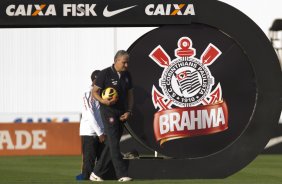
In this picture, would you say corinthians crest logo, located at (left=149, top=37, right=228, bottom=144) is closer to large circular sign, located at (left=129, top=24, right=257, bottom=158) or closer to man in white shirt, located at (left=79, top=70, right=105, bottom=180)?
large circular sign, located at (left=129, top=24, right=257, bottom=158)

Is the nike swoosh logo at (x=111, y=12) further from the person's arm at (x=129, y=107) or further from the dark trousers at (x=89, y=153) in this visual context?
the dark trousers at (x=89, y=153)

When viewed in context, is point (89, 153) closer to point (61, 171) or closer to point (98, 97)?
point (98, 97)

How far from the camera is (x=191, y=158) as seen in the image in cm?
1375

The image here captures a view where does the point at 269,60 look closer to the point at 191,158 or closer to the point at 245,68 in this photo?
the point at 245,68

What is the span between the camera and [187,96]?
45.3 feet

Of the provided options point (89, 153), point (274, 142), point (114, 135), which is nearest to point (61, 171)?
point (89, 153)

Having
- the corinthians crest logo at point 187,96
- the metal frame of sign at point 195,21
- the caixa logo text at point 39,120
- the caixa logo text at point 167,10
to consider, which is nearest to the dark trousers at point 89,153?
the metal frame of sign at point 195,21

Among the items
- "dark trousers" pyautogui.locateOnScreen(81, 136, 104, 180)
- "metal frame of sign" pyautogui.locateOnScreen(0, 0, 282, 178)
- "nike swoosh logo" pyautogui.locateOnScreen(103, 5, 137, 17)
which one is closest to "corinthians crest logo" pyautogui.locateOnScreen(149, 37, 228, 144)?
"metal frame of sign" pyautogui.locateOnScreen(0, 0, 282, 178)

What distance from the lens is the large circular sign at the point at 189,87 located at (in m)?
13.8

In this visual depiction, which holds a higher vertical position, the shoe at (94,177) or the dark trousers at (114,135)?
the dark trousers at (114,135)

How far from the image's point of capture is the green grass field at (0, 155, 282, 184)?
13633 mm

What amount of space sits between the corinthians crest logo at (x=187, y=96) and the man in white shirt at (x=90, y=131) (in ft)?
2.74

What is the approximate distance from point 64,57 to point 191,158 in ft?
47.5

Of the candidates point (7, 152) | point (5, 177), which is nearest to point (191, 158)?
point (5, 177)
